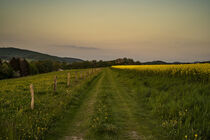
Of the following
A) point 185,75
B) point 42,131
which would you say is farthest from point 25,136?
point 185,75

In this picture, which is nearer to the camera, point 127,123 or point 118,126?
point 118,126

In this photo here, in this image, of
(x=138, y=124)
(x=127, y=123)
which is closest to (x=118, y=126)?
(x=127, y=123)

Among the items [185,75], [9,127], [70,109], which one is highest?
[185,75]

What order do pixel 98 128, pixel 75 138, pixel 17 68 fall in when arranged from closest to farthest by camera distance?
pixel 75 138 < pixel 98 128 < pixel 17 68

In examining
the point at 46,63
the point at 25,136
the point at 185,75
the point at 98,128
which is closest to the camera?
the point at 25,136

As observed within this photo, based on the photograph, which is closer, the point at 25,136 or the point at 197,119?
the point at 25,136

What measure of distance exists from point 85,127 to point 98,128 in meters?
0.74

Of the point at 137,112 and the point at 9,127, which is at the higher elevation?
the point at 9,127

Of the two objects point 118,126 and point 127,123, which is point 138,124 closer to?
point 127,123

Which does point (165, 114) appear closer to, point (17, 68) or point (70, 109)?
point (70, 109)

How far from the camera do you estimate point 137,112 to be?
8.63 meters

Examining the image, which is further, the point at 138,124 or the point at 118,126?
the point at 138,124

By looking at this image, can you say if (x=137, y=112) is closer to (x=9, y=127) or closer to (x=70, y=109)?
(x=70, y=109)

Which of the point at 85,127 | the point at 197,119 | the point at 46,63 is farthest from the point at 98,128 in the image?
the point at 46,63
